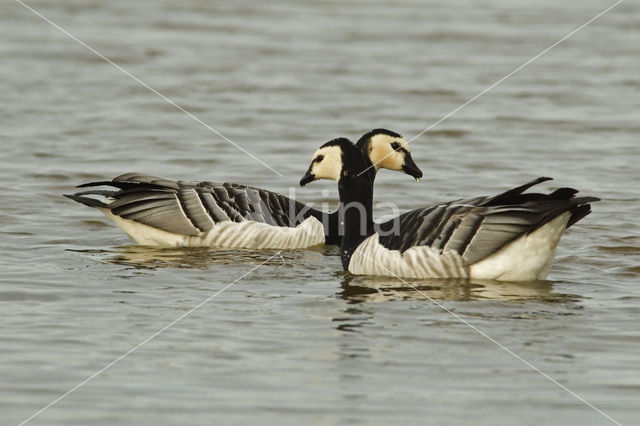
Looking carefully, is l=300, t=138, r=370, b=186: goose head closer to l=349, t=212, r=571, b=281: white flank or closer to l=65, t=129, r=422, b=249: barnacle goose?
l=65, t=129, r=422, b=249: barnacle goose

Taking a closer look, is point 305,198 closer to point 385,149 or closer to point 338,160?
point 385,149

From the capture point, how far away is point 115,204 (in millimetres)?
12672

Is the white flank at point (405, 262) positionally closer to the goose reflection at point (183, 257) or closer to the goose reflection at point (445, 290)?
the goose reflection at point (445, 290)

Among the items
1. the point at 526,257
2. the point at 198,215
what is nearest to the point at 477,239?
the point at 526,257

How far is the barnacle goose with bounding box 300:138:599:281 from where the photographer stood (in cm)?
1032

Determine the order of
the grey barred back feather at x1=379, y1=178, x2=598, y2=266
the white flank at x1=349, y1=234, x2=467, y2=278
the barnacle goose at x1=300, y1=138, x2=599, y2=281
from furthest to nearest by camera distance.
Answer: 1. the white flank at x1=349, y1=234, x2=467, y2=278
2. the barnacle goose at x1=300, y1=138, x2=599, y2=281
3. the grey barred back feather at x1=379, y1=178, x2=598, y2=266

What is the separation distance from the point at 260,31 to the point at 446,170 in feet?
35.6

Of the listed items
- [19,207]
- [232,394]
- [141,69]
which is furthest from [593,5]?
[232,394]

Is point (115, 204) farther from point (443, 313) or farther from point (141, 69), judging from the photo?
point (141, 69)

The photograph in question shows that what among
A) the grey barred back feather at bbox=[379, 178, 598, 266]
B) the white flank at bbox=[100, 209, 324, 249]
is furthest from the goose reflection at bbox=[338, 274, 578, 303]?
the white flank at bbox=[100, 209, 324, 249]

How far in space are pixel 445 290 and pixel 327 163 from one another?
2215 mm

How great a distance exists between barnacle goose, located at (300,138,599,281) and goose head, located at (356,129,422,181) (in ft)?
3.15

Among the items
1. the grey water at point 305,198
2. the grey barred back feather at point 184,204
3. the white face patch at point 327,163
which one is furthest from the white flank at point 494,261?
the grey barred back feather at point 184,204

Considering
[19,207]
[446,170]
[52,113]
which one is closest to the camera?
[19,207]
